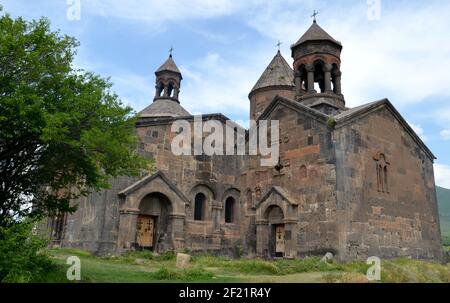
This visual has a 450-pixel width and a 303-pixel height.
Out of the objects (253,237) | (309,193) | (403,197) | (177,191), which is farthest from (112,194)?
(403,197)

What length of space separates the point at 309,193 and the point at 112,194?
6503 millimetres

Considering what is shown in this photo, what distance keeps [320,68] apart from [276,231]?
6.90 m

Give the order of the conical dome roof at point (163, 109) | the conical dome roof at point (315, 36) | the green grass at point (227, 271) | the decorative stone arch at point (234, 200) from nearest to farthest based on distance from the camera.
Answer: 1. the green grass at point (227, 271)
2. the conical dome roof at point (315, 36)
3. the decorative stone arch at point (234, 200)
4. the conical dome roof at point (163, 109)

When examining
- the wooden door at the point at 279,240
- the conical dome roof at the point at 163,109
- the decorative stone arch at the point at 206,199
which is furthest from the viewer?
the conical dome roof at the point at 163,109

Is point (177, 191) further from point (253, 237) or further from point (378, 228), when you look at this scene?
point (378, 228)

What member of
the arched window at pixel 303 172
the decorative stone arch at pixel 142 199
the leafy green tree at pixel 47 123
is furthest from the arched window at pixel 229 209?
the leafy green tree at pixel 47 123

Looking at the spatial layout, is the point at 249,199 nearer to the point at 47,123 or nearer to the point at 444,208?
the point at 47,123

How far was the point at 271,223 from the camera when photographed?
44.6 ft

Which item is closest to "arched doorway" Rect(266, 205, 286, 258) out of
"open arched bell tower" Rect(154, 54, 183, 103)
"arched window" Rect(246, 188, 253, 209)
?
"arched window" Rect(246, 188, 253, 209)

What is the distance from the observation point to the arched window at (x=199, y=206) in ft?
48.3

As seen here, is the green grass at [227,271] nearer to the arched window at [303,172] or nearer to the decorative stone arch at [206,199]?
the decorative stone arch at [206,199]

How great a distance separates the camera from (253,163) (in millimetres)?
15203

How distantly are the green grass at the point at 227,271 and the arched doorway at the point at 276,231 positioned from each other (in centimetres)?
216

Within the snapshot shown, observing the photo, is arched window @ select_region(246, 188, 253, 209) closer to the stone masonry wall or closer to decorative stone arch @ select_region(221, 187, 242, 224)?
decorative stone arch @ select_region(221, 187, 242, 224)
